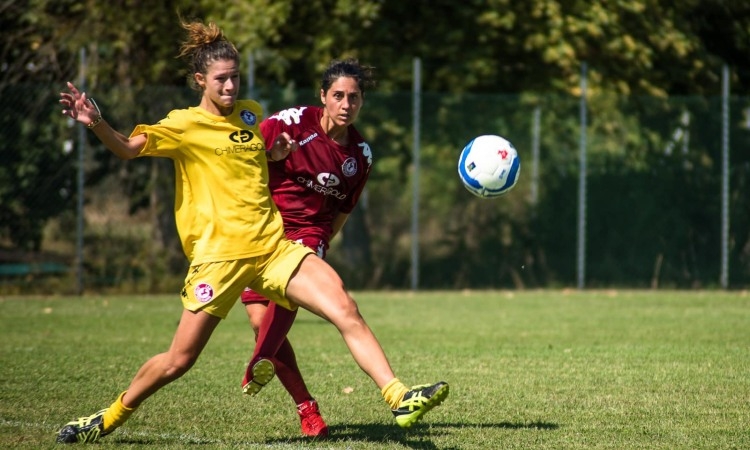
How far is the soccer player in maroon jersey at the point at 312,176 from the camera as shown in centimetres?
609

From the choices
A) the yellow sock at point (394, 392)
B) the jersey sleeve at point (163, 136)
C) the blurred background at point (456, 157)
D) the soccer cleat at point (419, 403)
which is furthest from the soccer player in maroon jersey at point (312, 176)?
the blurred background at point (456, 157)

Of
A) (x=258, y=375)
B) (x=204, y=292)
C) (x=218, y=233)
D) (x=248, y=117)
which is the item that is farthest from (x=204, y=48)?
(x=258, y=375)

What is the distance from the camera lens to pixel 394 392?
5.16 m

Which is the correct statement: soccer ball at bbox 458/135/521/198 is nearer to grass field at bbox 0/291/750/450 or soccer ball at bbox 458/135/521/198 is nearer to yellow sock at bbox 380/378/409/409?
grass field at bbox 0/291/750/450

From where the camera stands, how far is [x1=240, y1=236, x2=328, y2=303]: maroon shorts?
6270 mm

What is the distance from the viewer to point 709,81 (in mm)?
19625

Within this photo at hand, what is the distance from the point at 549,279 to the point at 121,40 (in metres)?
8.02

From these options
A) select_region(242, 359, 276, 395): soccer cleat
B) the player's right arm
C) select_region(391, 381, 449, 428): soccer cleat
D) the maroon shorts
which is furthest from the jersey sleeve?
select_region(391, 381, 449, 428): soccer cleat

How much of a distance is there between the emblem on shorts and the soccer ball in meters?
2.19

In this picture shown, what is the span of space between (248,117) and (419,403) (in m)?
1.87

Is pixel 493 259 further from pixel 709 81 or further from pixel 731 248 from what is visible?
pixel 709 81

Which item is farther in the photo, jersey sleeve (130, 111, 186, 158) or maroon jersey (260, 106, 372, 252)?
maroon jersey (260, 106, 372, 252)

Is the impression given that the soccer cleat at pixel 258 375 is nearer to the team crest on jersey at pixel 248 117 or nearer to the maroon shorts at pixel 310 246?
the maroon shorts at pixel 310 246

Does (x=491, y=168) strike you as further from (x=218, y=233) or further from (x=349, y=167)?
(x=218, y=233)
